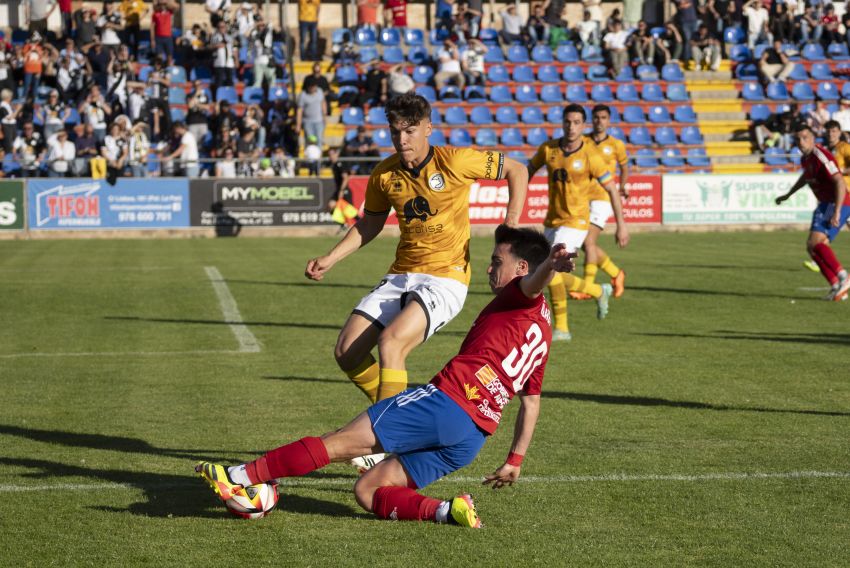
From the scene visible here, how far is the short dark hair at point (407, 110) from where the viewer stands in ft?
22.3

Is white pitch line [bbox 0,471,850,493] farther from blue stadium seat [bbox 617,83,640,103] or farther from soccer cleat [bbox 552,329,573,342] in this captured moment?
blue stadium seat [bbox 617,83,640,103]

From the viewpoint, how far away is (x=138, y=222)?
30.5 metres

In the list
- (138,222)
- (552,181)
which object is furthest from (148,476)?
(138,222)

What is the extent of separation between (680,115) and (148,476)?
32.8m

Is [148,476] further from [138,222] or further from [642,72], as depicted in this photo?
[642,72]

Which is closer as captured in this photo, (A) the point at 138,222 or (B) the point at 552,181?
(B) the point at 552,181

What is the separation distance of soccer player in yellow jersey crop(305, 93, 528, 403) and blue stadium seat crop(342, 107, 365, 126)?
2799 centimetres

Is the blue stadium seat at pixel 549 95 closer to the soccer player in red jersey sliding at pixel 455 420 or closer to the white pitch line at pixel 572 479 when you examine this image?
the white pitch line at pixel 572 479

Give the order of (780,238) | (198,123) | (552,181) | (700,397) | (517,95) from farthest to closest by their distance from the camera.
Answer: (517,95) < (198,123) < (780,238) < (552,181) < (700,397)

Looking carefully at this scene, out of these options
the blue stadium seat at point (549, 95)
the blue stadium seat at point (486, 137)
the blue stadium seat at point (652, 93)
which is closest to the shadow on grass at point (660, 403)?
the blue stadium seat at point (486, 137)

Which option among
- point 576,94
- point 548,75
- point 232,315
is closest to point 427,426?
point 232,315

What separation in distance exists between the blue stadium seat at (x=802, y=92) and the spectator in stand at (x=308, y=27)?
1472 cm

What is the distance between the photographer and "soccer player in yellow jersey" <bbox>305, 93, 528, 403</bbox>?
695 centimetres

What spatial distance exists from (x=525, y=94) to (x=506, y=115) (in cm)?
125
